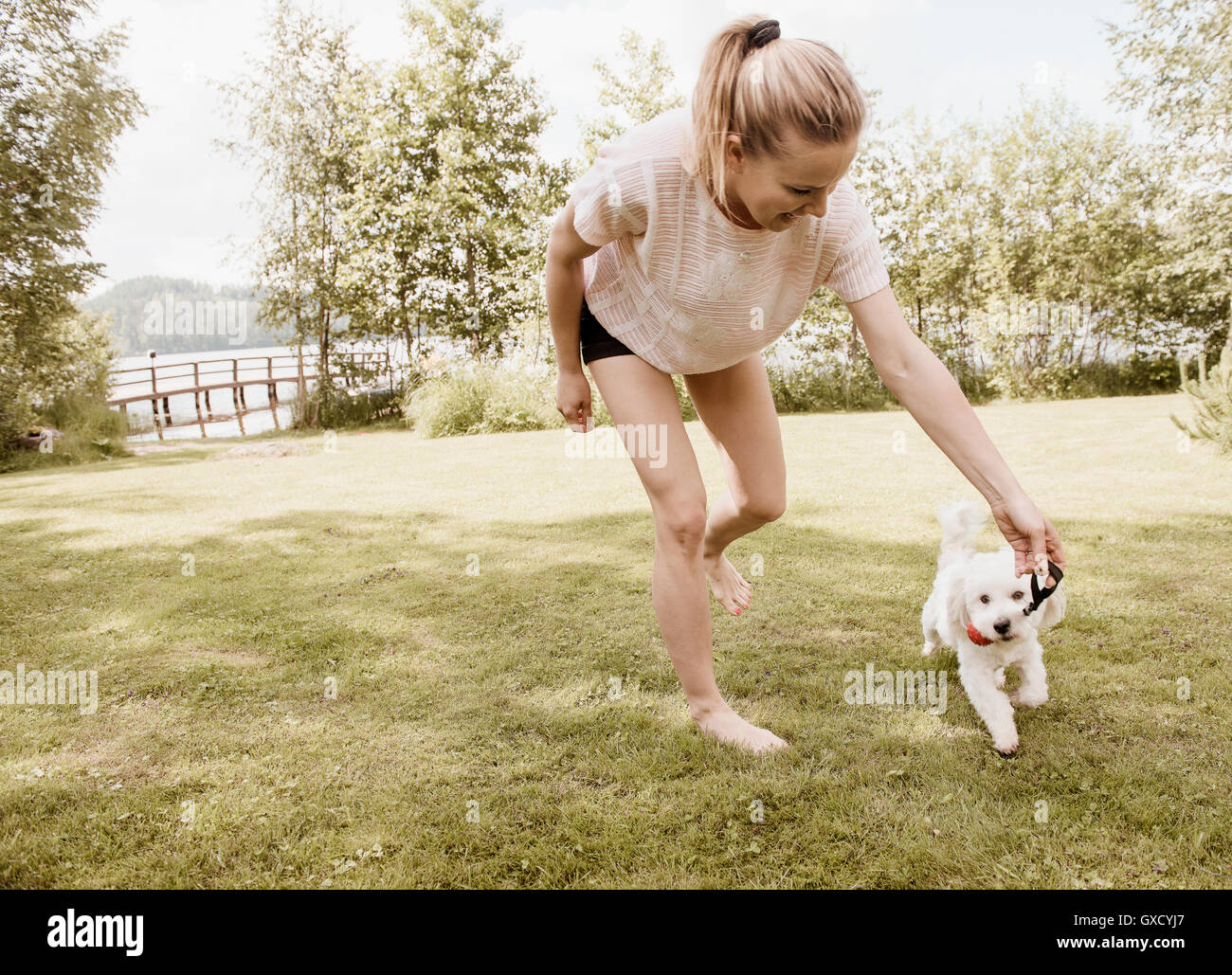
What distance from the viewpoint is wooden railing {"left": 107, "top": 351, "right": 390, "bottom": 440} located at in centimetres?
1775

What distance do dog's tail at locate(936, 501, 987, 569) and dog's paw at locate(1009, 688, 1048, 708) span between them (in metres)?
0.51

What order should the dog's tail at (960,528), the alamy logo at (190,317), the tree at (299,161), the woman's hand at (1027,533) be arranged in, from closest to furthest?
the woman's hand at (1027,533) < the dog's tail at (960,528) < the alamy logo at (190,317) < the tree at (299,161)

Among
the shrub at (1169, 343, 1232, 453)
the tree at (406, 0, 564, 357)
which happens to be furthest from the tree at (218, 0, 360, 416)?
the shrub at (1169, 343, 1232, 453)

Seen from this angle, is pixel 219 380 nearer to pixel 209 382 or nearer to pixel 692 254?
pixel 209 382

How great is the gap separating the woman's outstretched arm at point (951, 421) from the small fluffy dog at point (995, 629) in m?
0.54

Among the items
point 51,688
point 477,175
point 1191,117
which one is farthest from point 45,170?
point 1191,117

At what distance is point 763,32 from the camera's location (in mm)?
1668

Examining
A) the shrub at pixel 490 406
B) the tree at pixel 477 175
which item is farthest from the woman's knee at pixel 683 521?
the tree at pixel 477 175

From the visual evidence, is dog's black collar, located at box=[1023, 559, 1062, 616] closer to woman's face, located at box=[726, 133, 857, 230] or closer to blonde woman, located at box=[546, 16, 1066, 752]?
blonde woman, located at box=[546, 16, 1066, 752]

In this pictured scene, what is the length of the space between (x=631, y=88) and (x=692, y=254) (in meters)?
16.7

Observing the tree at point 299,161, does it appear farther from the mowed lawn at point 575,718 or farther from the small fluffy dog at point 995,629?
the small fluffy dog at point 995,629

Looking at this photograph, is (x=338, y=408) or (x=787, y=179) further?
(x=338, y=408)

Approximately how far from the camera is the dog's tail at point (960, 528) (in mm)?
2918
